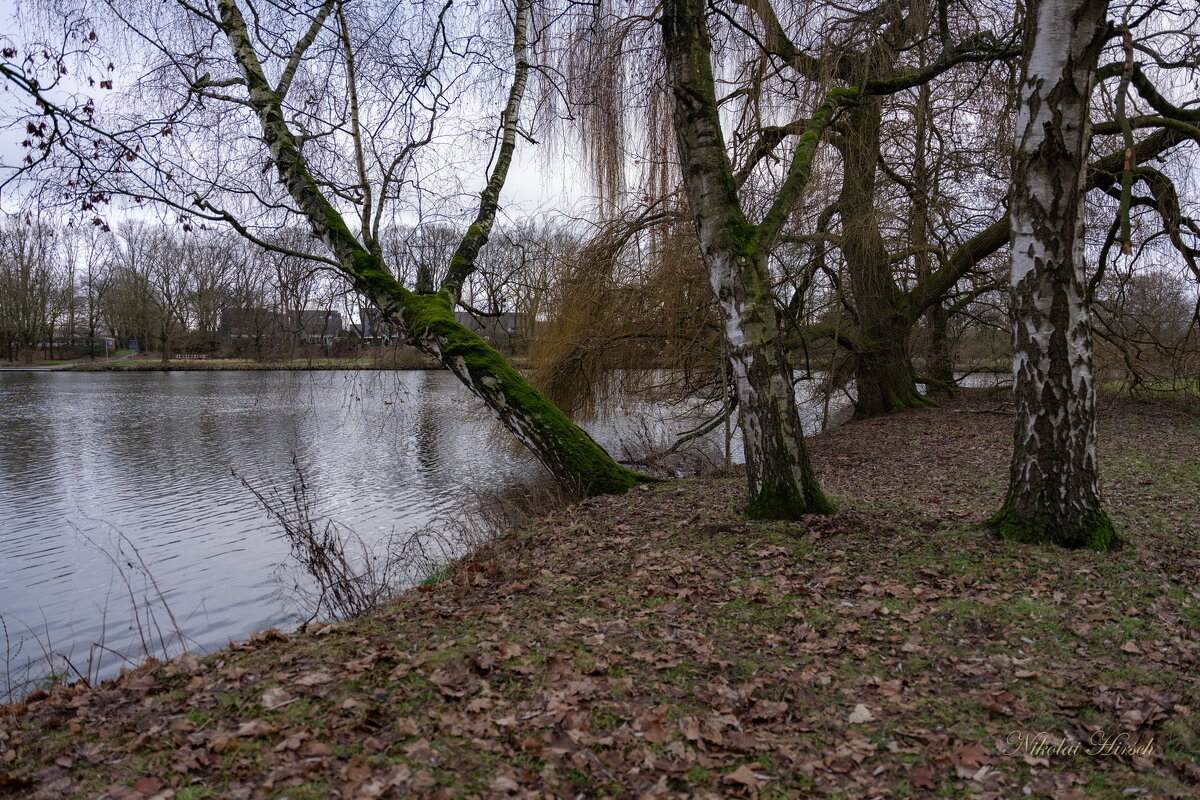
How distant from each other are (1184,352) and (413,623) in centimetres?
1210

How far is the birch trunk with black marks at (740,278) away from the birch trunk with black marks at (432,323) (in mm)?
2517

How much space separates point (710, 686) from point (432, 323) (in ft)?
17.3

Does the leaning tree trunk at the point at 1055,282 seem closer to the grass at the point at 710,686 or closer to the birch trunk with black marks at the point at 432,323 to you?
the grass at the point at 710,686

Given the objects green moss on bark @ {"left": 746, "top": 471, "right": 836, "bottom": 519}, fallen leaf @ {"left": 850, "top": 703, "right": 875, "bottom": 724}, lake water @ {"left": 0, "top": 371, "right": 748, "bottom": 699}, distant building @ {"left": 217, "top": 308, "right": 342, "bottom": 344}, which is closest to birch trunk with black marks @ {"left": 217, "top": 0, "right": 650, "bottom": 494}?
distant building @ {"left": 217, "top": 308, "right": 342, "bottom": 344}

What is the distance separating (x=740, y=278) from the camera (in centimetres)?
532

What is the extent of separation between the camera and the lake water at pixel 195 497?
21.2 ft

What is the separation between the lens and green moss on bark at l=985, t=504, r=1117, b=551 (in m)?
4.57

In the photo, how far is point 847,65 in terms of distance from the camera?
Result: 25.9 feet

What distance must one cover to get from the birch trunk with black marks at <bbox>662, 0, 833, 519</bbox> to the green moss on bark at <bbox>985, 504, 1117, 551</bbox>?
1.29m

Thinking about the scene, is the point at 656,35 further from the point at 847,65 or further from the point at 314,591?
the point at 314,591

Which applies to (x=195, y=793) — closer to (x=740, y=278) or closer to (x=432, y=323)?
(x=740, y=278)

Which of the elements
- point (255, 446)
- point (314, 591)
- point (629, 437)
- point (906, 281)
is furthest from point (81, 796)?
point (255, 446)

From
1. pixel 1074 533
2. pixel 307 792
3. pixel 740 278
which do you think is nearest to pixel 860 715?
pixel 307 792

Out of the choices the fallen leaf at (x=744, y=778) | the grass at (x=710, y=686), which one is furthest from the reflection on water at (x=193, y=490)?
the fallen leaf at (x=744, y=778)
